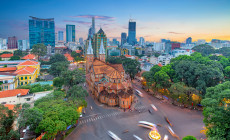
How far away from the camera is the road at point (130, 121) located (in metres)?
26.5

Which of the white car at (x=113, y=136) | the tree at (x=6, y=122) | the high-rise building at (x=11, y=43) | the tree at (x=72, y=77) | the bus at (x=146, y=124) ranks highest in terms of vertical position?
the high-rise building at (x=11, y=43)

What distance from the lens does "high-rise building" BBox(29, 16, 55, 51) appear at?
14512 centimetres

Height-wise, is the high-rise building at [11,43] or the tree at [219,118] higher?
the high-rise building at [11,43]

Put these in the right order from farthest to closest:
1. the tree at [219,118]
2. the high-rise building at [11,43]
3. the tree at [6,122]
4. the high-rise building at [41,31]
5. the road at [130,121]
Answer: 1. the high-rise building at [11,43]
2. the high-rise building at [41,31]
3. the road at [130,121]
4. the tree at [6,122]
5. the tree at [219,118]

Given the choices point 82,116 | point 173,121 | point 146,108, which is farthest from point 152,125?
point 82,116

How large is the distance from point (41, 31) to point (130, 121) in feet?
508

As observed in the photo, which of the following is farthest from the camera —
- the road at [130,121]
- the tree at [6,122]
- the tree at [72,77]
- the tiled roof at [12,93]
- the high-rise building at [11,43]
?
the high-rise building at [11,43]

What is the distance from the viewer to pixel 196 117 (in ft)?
108

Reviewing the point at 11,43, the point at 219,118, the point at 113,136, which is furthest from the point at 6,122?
the point at 11,43

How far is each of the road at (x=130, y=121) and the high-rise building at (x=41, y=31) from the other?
138 meters

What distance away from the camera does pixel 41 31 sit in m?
148

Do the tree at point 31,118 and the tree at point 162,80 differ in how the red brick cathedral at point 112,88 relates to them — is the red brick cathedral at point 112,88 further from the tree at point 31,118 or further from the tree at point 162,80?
the tree at point 31,118

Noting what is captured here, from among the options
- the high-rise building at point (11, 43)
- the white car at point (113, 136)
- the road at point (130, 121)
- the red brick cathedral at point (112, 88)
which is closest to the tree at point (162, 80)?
the road at point (130, 121)

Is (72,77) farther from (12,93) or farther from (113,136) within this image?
(113,136)
